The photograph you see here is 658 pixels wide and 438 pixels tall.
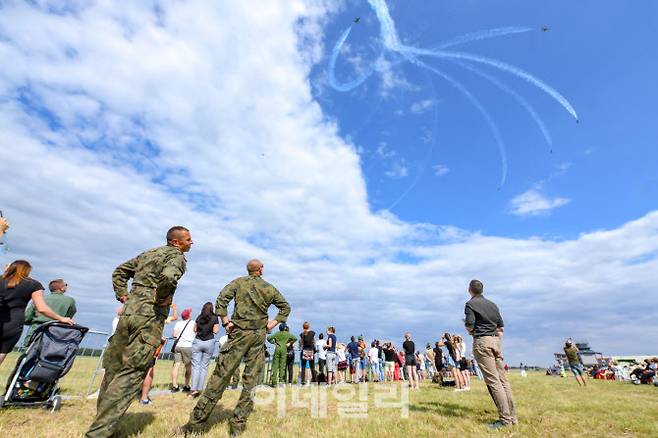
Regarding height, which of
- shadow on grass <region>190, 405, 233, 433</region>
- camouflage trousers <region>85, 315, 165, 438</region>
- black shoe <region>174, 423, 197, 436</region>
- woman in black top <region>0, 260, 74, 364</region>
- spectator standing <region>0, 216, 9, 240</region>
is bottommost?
black shoe <region>174, 423, 197, 436</region>

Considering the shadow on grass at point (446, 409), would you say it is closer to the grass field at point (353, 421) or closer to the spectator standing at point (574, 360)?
the grass field at point (353, 421)

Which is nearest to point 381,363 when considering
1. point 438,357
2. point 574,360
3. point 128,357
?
point 438,357

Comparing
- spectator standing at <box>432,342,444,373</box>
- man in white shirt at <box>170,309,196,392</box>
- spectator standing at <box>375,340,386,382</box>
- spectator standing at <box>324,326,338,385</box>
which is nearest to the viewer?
man in white shirt at <box>170,309,196,392</box>

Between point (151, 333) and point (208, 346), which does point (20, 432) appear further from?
point (208, 346)

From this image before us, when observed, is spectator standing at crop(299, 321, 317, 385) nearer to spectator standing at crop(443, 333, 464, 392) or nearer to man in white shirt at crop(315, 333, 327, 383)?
man in white shirt at crop(315, 333, 327, 383)

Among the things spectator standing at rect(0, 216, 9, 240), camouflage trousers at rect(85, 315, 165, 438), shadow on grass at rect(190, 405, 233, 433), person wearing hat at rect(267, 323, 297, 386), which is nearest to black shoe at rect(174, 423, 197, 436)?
shadow on grass at rect(190, 405, 233, 433)

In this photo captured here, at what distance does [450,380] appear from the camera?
1497 cm

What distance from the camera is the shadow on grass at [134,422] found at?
4.68 m

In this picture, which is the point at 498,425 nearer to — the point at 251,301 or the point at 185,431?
the point at 251,301

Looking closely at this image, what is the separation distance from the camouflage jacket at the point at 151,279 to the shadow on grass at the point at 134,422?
163 centimetres

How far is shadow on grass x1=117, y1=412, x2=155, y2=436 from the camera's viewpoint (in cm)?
468

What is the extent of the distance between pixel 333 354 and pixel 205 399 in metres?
11.4

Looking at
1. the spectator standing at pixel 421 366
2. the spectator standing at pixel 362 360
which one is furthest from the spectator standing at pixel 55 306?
the spectator standing at pixel 421 366

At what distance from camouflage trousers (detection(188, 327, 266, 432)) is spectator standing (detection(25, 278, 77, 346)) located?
4.12 metres
